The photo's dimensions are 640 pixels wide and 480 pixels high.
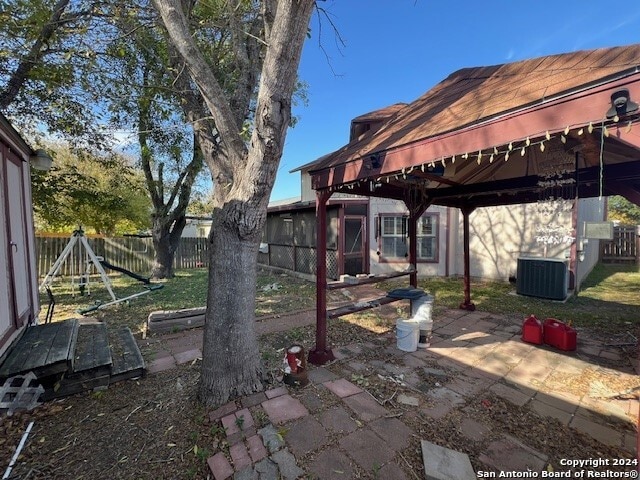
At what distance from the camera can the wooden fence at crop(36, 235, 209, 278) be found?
10311 mm

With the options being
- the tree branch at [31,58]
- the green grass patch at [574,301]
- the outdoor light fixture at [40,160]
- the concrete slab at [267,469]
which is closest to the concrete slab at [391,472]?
the concrete slab at [267,469]

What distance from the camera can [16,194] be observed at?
14.0 feet

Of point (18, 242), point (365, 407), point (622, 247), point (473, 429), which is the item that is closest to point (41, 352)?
point (18, 242)

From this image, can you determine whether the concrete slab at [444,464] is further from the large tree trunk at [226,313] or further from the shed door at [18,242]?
the shed door at [18,242]

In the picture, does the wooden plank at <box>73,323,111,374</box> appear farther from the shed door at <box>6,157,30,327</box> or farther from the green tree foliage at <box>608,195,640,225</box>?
the green tree foliage at <box>608,195,640,225</box>

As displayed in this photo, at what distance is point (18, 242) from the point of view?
13.6 ft

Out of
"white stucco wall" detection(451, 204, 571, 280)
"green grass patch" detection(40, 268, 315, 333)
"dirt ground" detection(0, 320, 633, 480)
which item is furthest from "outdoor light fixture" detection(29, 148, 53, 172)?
"white stucco wall" detection(451, 204, 571, 280)

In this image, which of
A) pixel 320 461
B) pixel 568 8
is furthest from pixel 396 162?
pixel 568 8

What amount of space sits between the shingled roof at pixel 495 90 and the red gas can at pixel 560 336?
319 cm

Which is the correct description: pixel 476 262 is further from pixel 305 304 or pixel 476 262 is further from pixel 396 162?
pixel 396 162

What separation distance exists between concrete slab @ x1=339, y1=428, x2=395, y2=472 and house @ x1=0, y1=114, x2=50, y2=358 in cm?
375

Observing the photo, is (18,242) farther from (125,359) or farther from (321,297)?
(321,297)

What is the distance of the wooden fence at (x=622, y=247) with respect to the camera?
37.5 feet

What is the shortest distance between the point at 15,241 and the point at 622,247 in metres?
18.7
